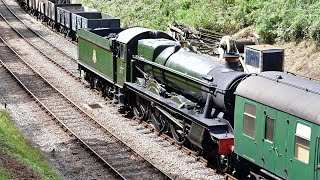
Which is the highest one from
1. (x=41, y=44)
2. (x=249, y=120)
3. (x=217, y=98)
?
(x=217, y=98)

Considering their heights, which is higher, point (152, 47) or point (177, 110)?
point (152, 47)

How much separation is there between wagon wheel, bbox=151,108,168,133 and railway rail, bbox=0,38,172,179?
→ 5.04 ft

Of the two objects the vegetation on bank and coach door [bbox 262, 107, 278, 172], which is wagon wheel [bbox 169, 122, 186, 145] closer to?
coach door [bbox 262, 107, 278, 172]

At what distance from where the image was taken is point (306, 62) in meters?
22.6

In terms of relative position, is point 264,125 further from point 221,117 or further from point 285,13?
point 285,13

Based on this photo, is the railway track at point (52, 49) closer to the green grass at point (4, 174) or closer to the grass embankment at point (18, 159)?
the grass embankment at point (18, 159)

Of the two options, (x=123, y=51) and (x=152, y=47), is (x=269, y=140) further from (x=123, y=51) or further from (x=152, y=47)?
(x=123, y=51)

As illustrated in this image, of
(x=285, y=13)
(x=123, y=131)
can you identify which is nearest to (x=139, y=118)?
(x=123, y=131)

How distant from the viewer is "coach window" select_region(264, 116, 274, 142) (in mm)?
11876

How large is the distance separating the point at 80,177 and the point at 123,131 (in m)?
4.32

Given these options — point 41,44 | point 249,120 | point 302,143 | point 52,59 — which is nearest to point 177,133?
point 249,120

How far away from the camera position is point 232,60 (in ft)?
48.6

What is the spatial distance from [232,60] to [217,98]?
1242 mm

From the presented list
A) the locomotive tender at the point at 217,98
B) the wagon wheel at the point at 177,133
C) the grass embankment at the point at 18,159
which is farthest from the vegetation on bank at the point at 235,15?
the grass embankment at the point at 18,159
